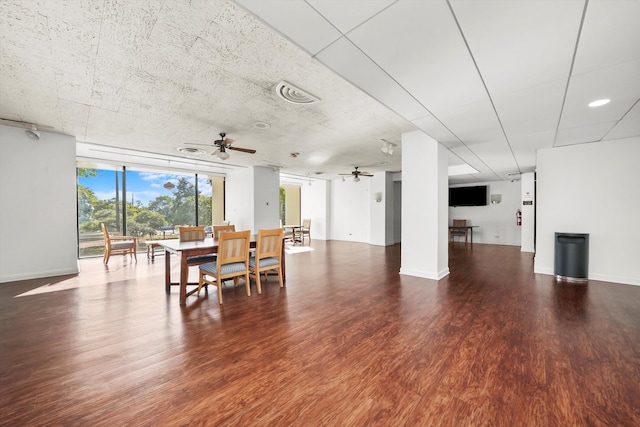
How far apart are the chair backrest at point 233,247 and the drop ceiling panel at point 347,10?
2665mm

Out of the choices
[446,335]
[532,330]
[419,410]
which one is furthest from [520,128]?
[419,410]

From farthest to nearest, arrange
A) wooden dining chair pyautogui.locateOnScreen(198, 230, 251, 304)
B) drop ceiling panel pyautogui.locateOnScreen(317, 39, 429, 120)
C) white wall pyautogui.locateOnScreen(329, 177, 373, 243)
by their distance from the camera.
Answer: white wall pyautogui.locateOnScreen(329, 177, 373, 243), wooden dining chair pyautogui.locateOnScreen(198, 230, 251, 304), drop ceiling panel pyautogui.locateOnScreen(317, 39, 429, 120)

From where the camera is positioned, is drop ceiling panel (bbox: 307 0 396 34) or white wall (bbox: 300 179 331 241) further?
white wall (bbox: 300 179 331 241)

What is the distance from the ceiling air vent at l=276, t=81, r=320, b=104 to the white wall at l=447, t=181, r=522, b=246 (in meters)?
9.13

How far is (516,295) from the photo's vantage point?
3.60 metres

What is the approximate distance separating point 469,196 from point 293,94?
358 inches

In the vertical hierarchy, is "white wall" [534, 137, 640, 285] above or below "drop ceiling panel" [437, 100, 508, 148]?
below

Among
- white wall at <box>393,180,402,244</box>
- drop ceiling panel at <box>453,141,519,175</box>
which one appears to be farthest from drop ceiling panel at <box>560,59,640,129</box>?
white wall at <box>393,180,402,244</box>

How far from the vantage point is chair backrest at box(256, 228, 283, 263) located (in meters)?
3.85

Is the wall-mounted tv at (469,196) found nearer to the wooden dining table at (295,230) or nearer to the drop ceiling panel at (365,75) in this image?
the wooden dining table at (295,230)

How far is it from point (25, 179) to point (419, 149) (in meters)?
6.95

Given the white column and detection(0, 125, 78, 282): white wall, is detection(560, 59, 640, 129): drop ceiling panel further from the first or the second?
detection(0, 125, 78, 282): white wall

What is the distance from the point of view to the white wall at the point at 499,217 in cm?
919

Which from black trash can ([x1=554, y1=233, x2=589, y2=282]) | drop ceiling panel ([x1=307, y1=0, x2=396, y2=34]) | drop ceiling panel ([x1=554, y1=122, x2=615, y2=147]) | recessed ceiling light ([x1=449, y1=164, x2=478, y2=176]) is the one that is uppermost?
recessed ceiling light ([x1=449, y1=164, x2=478, y2=176])
